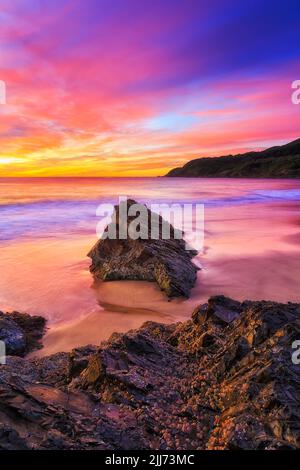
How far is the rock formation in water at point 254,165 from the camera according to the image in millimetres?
91794

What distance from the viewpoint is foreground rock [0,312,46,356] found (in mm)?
4594

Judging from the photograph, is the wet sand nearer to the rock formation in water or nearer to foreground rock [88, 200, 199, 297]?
foreground rock [88, 200, 199, 297]

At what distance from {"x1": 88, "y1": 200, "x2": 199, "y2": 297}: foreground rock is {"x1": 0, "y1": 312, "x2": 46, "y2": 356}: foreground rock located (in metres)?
2.14

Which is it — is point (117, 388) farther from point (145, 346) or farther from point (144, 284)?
point (144, 284)

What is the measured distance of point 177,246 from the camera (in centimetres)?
850

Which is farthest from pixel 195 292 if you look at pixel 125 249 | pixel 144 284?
pixel 125 249

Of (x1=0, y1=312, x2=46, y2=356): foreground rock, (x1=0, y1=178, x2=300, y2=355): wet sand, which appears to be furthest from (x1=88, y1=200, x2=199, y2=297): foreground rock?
(x1=0, y1=312, x2=46, y2=356): foreground rock

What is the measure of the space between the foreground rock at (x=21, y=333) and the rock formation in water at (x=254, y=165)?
87.8m

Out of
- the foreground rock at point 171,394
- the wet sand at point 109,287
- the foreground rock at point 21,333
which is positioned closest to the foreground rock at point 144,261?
the wet sand at point 109,287

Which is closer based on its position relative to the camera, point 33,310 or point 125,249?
point 33,310

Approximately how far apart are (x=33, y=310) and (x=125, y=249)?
7.66 feet

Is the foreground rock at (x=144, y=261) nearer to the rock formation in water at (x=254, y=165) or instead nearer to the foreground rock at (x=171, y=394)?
the foreground rock at (x=171, y=394)

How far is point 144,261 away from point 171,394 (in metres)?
4.50

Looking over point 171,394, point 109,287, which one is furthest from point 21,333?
point 171,394
